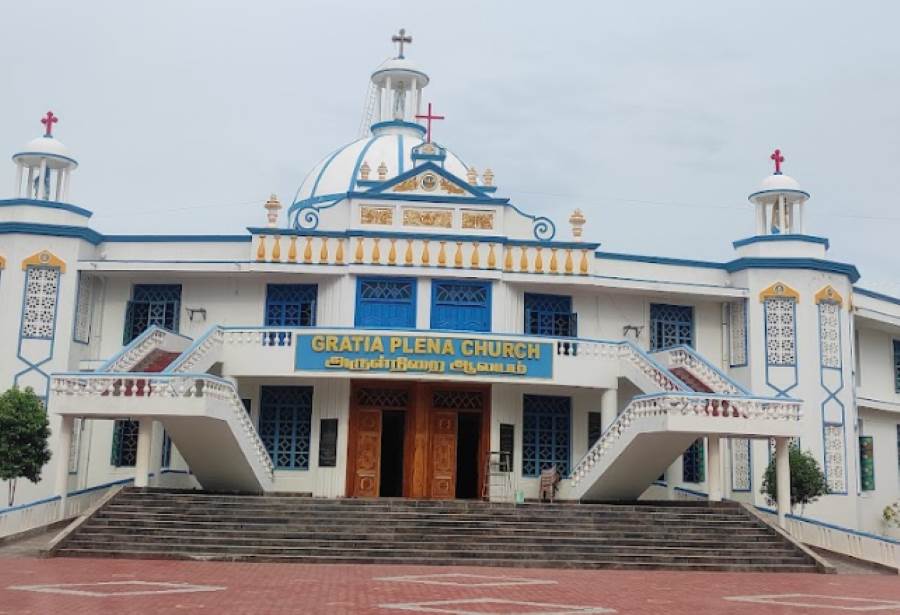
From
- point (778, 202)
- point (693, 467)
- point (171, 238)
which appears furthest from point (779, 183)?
point (171, 238)

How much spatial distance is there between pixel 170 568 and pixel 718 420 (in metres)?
10.3

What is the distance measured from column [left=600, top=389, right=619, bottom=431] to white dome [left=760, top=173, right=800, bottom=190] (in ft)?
23.8

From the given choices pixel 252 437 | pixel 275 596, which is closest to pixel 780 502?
pixel 252 437

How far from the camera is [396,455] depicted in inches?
925

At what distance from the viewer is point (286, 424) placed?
22.9 meters

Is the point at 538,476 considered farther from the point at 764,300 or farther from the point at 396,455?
the point at 764,300

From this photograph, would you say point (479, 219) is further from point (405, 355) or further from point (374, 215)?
point (405, 355)

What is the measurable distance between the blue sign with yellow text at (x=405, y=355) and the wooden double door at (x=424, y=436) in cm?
133

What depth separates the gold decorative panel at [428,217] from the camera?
75.5 feet

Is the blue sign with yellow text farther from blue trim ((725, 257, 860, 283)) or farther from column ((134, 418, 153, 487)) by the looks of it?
blue trim ((725, 257, 860, 283))

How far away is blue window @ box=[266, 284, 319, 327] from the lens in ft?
77.2

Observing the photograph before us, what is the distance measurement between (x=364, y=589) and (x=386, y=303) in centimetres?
1140

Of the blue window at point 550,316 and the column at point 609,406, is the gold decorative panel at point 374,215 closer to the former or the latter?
the blue window at point 550,316

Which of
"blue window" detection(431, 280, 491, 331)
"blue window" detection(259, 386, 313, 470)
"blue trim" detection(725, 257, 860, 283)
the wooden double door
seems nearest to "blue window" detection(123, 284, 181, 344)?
"blue window" detection(259, 386, 313, 470)
